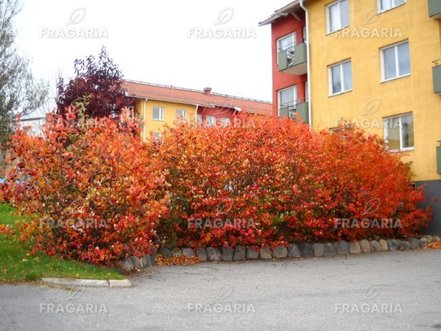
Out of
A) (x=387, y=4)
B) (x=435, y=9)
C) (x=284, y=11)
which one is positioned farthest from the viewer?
(x=284, y=11)

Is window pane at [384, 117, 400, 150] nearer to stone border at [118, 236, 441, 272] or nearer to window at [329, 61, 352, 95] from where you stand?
window at [329, 61, 352, 95]

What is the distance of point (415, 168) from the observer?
2211 cm

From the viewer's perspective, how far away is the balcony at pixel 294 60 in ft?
90.8

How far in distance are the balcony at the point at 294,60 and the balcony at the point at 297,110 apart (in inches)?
76.0

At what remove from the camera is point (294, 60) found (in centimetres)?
2809

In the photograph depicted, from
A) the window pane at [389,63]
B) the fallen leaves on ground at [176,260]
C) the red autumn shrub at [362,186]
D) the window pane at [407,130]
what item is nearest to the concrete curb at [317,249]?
the fallen leaves on ground at [176,260]

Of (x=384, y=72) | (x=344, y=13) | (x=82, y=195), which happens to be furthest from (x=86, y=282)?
(x=344, y=13)

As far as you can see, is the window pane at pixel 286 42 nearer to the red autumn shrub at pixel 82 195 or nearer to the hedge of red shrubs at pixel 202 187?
the hedge of red shrubs at pixel 202 187

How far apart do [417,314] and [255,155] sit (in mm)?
8001

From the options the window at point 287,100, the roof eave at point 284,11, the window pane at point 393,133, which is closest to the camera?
the window pane at point 393,133

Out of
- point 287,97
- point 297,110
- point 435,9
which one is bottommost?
point 297,110

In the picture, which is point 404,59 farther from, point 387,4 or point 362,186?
point 362,186

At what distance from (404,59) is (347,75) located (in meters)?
3.32

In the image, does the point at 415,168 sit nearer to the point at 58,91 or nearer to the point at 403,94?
the point at 403,94
